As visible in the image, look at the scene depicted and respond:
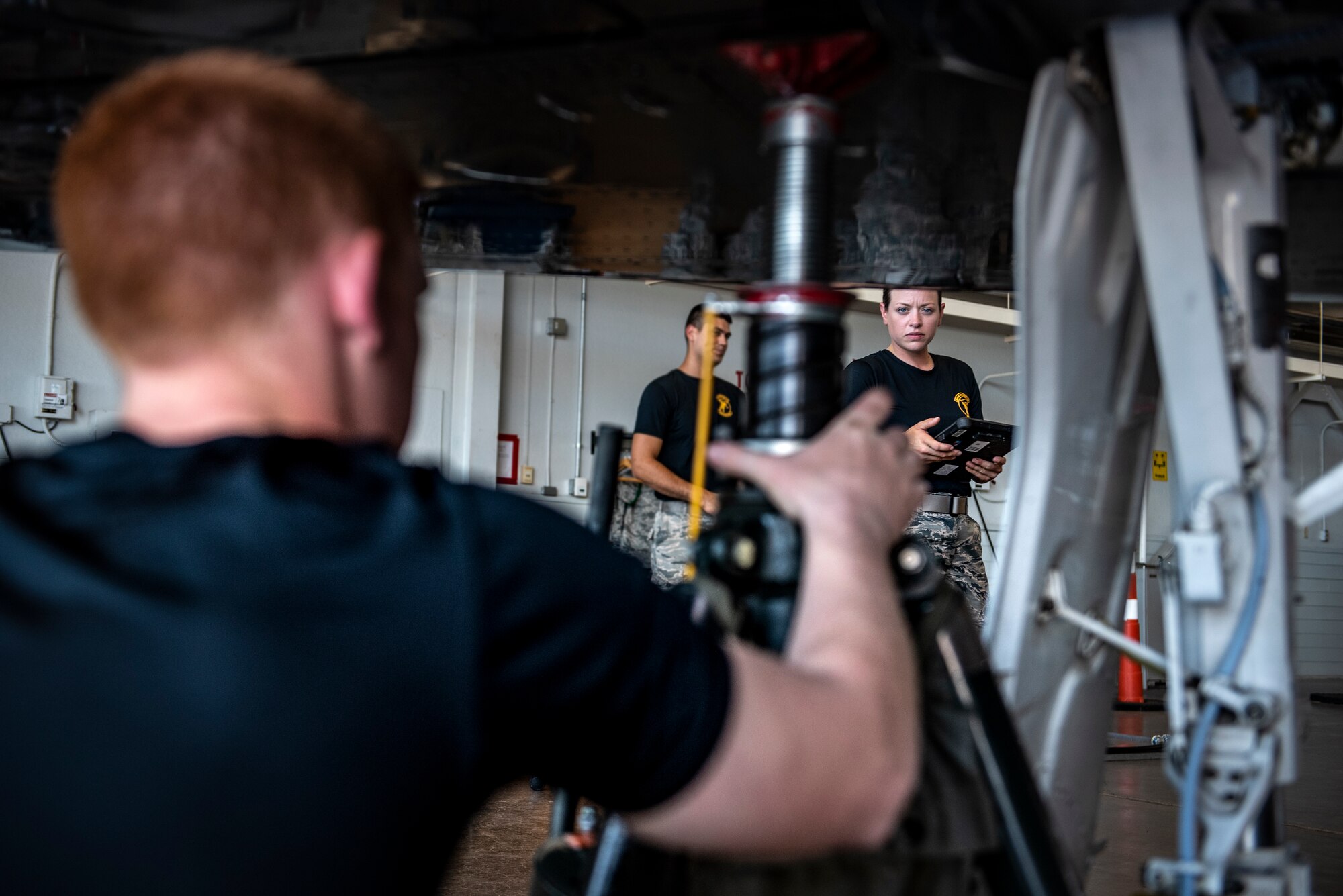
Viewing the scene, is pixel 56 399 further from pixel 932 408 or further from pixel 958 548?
pixel 958 548

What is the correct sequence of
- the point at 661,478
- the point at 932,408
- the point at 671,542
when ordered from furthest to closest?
1. the point at 661,478
2. the point at 671,542
3. the point at 932,408

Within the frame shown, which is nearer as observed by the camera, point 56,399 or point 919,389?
point 919,389

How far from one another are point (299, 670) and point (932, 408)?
3.42m

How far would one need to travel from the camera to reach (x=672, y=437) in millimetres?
4910

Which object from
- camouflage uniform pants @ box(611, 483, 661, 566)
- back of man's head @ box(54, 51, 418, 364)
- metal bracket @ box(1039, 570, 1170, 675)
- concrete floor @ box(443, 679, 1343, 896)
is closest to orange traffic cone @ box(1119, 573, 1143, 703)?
concrete floor @ box(443, 679, 1343, 896)

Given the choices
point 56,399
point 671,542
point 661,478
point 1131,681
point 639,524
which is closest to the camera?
point 671,542

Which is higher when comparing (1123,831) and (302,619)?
(302,619)

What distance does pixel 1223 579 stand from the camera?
129 cm

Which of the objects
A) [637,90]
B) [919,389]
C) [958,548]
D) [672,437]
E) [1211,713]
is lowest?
[1211,713]

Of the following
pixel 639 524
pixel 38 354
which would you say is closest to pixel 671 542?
pixel 639 524

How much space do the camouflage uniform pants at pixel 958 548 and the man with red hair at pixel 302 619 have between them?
2.80 metres

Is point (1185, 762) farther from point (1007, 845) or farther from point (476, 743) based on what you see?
point (476, 743)

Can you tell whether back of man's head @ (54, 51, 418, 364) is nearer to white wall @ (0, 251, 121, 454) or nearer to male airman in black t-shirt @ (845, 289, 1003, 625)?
male airman in black t-shirt @ (845, 289, 1003, 625)

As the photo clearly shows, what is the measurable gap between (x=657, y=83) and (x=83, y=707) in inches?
41.5
